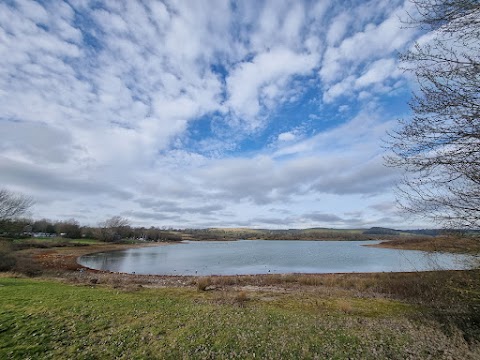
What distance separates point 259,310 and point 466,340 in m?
7.87

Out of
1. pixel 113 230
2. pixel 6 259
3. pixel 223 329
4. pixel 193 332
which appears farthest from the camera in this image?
pixel 113 230

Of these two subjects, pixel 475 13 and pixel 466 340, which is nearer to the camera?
pixel 475 13

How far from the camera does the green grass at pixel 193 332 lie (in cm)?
800

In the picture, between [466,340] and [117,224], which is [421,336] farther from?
[117,224]

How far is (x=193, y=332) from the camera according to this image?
9.55m

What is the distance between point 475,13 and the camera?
4.94 metres

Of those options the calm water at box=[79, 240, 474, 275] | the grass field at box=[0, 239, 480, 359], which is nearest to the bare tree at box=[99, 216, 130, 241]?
the calm water at box=[79, 240, 474, 275]

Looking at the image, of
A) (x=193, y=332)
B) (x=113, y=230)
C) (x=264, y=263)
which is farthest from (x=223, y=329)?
(x=113, y=230)

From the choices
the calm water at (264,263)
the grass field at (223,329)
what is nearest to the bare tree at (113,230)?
the calm water at (264,263)

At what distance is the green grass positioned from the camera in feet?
26.2

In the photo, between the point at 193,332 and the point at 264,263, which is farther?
the point at 264,263

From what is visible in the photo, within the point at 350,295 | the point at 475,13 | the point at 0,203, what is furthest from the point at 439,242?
the point at 0,203

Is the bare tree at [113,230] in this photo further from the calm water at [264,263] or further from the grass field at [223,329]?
the grass field at [223,329]

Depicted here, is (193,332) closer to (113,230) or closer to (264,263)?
(264,263)
